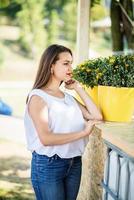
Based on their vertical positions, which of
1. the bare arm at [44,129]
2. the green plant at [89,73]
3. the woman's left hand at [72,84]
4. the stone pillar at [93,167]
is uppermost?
the green plant at [89,73]

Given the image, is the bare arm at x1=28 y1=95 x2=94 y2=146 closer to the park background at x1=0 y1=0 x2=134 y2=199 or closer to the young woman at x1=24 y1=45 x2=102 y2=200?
the young woman at x1=24 y1=45 x2=102 y2=200

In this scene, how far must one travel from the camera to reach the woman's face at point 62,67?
7.09 ft

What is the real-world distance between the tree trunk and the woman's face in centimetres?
230

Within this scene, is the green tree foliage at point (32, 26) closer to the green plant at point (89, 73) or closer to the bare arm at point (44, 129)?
the green plant at point (89, 73)

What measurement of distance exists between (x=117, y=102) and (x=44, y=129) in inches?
17.1

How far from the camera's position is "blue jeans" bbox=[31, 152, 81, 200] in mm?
2129

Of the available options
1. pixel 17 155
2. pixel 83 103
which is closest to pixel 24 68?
pixel 17 155

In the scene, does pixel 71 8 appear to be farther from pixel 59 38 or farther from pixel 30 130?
pixel 30 130

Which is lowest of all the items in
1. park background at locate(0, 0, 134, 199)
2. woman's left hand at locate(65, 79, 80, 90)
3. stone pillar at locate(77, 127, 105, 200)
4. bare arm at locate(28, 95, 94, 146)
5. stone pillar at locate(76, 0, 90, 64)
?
stone pillar at locate(77, 127, 105, 200)

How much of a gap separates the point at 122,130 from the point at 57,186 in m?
0.42

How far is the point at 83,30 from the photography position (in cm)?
394

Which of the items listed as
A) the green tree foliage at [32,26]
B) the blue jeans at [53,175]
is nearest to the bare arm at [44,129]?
the blue jeans at [53,175]

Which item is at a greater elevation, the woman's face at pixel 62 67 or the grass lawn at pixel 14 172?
the woman's face at pixel 62 67

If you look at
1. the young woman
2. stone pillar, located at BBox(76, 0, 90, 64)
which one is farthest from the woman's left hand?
stone pillar, located at BBox(76, 0, 90, 64)
